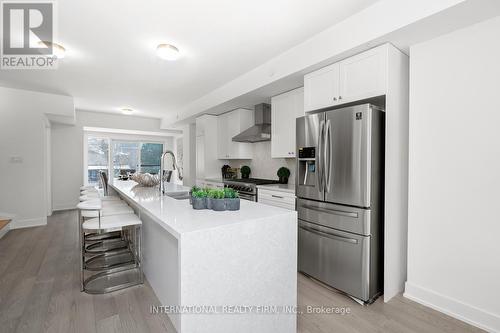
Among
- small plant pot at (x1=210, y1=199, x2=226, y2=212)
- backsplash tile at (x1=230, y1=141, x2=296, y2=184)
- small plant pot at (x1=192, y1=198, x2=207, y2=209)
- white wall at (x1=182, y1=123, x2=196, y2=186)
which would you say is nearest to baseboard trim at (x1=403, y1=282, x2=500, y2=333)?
small plant pot at (x1=210, y1=199, x2=226, y2=212)

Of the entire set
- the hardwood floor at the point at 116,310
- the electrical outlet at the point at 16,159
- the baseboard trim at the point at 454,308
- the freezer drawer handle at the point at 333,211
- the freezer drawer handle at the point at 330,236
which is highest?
the electrical outlet at the point at 16,159

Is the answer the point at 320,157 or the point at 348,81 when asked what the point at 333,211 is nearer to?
the point at 320,157

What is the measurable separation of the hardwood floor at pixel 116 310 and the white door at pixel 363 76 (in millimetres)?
1890

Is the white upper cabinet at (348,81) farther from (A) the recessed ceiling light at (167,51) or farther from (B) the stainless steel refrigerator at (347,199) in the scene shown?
(A) the recessed ceiling light at (167,51)

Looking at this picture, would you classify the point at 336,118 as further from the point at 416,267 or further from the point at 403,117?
the point at 416,267

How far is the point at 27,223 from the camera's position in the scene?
455 centimetres

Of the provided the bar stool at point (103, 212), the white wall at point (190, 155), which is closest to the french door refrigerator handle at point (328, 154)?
the bar stool at point (103, 212)

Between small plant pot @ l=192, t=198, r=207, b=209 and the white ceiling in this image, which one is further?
the white ceiling

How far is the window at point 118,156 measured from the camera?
7.12 m

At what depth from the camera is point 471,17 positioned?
1.76 m

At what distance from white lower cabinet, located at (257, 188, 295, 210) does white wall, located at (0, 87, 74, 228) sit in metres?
4.44

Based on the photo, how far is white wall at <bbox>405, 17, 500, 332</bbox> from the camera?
1779mm

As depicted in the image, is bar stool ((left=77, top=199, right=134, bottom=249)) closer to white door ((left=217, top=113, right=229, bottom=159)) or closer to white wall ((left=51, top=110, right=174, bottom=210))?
white door ((left=217, top=113, right=229, bottom=159))

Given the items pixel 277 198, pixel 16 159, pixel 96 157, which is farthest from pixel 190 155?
pixel 277 198
